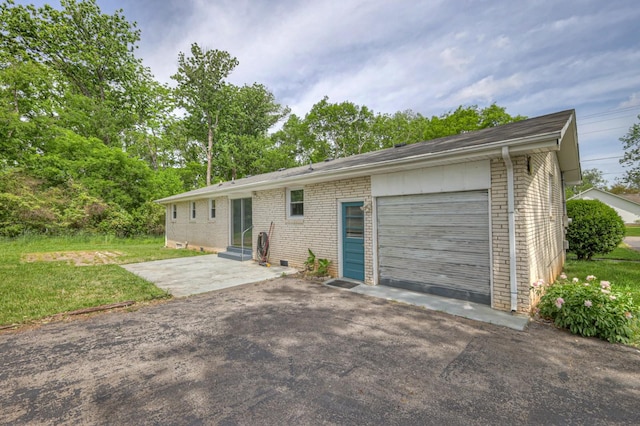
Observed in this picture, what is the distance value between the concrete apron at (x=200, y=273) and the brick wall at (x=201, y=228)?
6.45ft

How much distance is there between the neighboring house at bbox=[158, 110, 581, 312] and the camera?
4488mm

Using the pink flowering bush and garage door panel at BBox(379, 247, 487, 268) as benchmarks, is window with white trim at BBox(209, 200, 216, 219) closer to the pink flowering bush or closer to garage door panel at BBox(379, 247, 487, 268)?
garage door panel at BBox(379, 247, 487, 268)

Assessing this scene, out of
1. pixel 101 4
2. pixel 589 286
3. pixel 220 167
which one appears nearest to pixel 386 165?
pixel 589 286

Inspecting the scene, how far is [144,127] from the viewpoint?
25.5 metres

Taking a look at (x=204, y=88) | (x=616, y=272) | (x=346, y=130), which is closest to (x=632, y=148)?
(x=346, y=130)

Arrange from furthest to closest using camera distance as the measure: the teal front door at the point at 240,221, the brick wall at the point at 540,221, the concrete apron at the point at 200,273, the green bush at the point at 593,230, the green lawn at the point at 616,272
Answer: the teal front door at the point at 240,221, the green bush at the point at 593,230, the concrete apron at the point at 200,273, the green lawn at the point at 616,272, the brick wall at the point at 540,221

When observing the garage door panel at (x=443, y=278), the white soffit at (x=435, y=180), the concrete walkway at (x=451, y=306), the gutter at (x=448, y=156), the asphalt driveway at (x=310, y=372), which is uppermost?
the gutter at (x=448, y=156)

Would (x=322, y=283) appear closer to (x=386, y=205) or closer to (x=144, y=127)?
(x=386, y=205)

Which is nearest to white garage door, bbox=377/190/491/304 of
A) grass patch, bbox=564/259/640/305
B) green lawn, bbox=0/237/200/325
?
grass patch, bbox=564/259/640/305

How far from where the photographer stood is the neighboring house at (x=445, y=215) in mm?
4488

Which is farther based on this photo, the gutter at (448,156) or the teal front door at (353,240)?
the teal front door at (353,240)

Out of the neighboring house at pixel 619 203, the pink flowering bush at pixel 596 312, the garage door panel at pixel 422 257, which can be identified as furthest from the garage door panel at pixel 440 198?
the neighboring house at pixel 619 203

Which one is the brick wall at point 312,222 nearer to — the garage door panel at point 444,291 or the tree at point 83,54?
the garage door panel at point 444,291

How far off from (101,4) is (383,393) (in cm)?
3224
